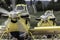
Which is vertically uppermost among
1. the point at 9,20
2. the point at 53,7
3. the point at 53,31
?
the point at 9,20

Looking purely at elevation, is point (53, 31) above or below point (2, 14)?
below

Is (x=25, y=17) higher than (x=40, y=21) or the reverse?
higher

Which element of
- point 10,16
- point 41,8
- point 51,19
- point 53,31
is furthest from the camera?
point 41,8

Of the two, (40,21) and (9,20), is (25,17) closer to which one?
(9,20)

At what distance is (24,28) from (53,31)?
419 millimetres

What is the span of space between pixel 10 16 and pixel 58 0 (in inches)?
230

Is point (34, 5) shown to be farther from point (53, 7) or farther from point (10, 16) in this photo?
point (10, 16)

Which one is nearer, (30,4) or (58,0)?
(30,4)

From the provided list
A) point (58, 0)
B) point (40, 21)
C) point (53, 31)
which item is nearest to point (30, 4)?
point (58, 0)

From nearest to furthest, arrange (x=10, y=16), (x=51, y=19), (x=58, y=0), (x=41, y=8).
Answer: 1. (x=10, y=16)
2. (x=51, y=19)
3. (x=41, y=8)
4. (x=58, y=0)

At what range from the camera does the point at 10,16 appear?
8.81 ft

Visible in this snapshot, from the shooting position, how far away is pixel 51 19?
14.1 ft

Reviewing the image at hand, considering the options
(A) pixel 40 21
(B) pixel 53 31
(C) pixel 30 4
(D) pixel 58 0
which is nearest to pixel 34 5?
(C) pixel 30 4

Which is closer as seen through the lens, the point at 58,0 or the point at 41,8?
the point at 41,8
